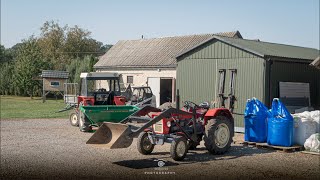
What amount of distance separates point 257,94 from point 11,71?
41.4 m

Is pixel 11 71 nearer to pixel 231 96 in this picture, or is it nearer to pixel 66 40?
pixel 66 40

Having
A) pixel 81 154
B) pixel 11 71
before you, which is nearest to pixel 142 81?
pixel 81 154

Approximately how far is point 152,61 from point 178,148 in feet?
64.0

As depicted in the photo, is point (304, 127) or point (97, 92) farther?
point (97, 92)

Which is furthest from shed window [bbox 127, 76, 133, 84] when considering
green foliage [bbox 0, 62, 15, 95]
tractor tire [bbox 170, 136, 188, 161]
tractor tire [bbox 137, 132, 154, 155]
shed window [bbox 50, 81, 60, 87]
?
green foliage [bbox 0, 62, 15, 95]

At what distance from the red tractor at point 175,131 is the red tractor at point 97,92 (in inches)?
248

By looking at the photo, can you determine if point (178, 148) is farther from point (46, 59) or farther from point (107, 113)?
point (46, 59)

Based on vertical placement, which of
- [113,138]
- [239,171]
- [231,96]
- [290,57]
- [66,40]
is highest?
[66,40]

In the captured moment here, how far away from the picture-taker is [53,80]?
41.3 meters

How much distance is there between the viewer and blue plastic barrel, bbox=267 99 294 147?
37.8 feet

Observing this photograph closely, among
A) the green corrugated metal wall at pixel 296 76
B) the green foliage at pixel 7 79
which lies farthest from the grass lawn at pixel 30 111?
the green foliage at pixel 7 79

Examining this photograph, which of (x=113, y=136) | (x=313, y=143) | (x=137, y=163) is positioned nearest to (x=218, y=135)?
(x=137, y=163)

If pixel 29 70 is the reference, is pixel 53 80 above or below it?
below

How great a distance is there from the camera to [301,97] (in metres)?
17.6
